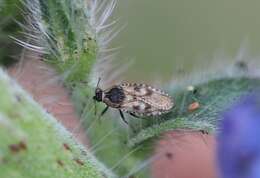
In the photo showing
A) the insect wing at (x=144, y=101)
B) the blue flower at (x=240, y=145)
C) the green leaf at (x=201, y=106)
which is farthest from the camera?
the insect wing at (x=144, y=101)

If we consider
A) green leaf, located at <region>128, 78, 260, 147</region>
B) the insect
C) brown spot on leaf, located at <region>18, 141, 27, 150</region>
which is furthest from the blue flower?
the insect

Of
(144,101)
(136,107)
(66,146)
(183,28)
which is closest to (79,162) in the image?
(66,146)

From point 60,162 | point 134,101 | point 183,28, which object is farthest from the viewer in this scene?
point 183,28

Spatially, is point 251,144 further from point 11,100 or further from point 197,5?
point 197,5

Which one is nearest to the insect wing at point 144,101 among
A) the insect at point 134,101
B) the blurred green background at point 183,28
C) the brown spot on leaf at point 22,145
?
the insect at point 134,101

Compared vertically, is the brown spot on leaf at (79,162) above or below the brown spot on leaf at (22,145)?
below

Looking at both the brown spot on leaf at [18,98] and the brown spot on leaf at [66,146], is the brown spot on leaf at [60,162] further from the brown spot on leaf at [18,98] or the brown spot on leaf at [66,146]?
the brown spot on leaf at [18,98]

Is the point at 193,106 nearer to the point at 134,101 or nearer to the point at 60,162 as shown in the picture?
Result: the point at 134,101

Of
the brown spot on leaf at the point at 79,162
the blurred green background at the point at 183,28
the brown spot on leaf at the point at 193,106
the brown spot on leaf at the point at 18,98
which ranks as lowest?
the blurred green background at the point at 183,28
